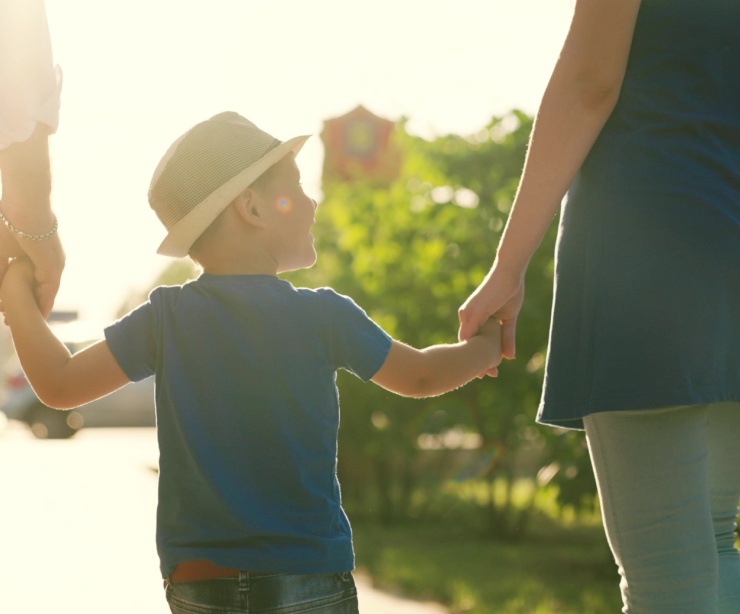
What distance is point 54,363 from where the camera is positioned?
8.66 feet

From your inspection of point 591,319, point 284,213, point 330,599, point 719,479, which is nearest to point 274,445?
point 330,599

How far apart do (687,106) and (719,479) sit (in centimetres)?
78

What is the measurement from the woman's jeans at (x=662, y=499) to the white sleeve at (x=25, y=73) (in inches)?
57.5

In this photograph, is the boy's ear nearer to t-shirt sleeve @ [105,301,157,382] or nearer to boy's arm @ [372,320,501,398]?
t-shirt sleeve @ [105,301,157,382]

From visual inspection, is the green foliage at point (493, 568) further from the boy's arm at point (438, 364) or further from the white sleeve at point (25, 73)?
the white sleeve at point (25, 73)

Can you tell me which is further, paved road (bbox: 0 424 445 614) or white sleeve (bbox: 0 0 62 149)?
paved road (bbox: 0 424 445 614)

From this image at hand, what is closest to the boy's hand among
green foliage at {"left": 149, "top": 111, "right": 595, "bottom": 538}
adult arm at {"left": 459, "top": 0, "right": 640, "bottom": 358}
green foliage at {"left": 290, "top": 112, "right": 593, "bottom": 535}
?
adult arm at {"left": 459, "top": 0, "right": 640, "bottom": 358}

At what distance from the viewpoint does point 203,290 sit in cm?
262

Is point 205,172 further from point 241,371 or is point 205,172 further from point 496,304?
point 496,304

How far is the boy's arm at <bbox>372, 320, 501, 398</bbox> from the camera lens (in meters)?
2.65

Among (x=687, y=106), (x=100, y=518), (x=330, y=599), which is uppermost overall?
(x=687, y=106)

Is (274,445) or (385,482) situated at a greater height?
(274,445)

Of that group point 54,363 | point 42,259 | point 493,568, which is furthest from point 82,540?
point 54,363

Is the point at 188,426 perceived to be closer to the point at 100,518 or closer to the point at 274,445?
the point at 274,445
